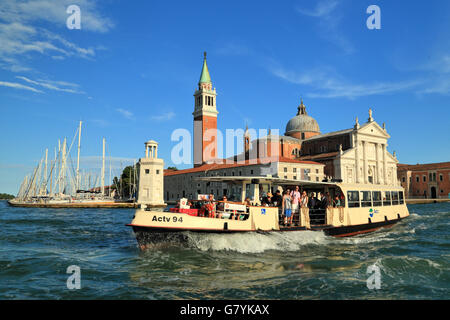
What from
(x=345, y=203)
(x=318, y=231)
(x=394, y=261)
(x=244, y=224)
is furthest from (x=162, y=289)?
(x=345, y=203)

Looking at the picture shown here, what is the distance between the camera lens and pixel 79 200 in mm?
59844

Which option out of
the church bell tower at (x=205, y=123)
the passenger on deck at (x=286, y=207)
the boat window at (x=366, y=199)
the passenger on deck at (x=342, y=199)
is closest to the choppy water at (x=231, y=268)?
the passenger on deck at (x=286, y=207)

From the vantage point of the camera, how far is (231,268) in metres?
10.3

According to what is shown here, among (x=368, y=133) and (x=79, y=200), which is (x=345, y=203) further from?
(x=368, y=133)

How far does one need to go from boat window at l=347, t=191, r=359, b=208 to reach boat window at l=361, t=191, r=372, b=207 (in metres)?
0.66

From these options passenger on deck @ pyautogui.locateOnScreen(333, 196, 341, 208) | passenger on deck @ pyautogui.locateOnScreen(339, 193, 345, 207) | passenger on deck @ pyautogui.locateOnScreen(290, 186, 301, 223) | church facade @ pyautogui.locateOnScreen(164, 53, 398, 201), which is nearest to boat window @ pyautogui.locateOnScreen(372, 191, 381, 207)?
passenger on deck @ pyautogui.locateOnScreen(339, 193, 345, 207)

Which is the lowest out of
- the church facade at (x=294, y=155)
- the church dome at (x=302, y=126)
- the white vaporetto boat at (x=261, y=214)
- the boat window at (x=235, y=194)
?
the white vaporetto boat at (x=261, y=214)

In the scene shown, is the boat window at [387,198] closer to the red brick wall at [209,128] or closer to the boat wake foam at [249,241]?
the boat wake foam at [249,241]

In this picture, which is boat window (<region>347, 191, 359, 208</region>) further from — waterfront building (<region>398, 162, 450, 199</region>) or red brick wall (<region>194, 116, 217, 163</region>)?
waterfront building (<region>398, 162, 450, 199</region>)

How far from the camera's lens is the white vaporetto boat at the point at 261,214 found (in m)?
12.0

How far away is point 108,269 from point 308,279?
590cm

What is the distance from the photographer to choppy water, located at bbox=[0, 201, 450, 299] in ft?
26.4

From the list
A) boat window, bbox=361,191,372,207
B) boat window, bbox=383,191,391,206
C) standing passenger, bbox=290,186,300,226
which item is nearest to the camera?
standing passenger, bbox=290,186,300,226

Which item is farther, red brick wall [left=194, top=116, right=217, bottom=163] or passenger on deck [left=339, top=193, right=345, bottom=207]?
red brick wall [left=194, top=116, right=217, bottom=163]
